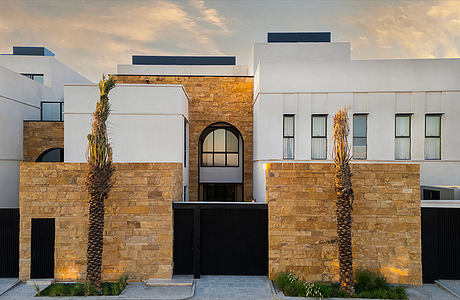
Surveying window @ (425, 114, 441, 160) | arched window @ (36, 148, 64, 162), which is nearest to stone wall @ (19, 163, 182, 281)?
arched window @ (36, 148, 64, 162)

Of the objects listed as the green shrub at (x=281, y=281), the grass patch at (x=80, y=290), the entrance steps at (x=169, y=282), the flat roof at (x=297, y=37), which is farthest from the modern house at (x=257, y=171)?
the flat roof at (x=297, y=37)

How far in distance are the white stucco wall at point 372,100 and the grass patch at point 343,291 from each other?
14.3 feet

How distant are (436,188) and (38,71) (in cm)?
2587

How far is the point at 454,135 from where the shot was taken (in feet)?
39.3

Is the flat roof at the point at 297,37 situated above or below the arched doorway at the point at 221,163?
above

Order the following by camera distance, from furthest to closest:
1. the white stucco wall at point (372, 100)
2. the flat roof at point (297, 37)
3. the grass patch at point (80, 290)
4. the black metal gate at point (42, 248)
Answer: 1. the flat roof at point (297, 37)
2. the white stucco wall at point (372, 100)
3. the black metal gate at point (42, 248)
4. the grass patch at point (80, 290)

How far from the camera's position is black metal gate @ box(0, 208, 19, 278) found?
927 centimetres

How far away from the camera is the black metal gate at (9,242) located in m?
9.27

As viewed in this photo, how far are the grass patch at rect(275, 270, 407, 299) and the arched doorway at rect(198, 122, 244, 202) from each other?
7897 millimetres

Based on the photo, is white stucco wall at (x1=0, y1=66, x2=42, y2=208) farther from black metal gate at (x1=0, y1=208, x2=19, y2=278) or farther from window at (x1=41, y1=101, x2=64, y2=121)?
black metal gate at (x1=0, y1=208, x2=19, y2=278)

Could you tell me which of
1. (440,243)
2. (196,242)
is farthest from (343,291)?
(196,242)

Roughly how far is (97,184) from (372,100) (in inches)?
461

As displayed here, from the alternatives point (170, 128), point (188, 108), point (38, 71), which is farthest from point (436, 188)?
point (38, 71)

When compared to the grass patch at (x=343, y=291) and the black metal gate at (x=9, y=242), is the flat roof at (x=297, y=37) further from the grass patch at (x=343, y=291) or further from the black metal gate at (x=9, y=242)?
the black metal gate at (x=9, y=242)
